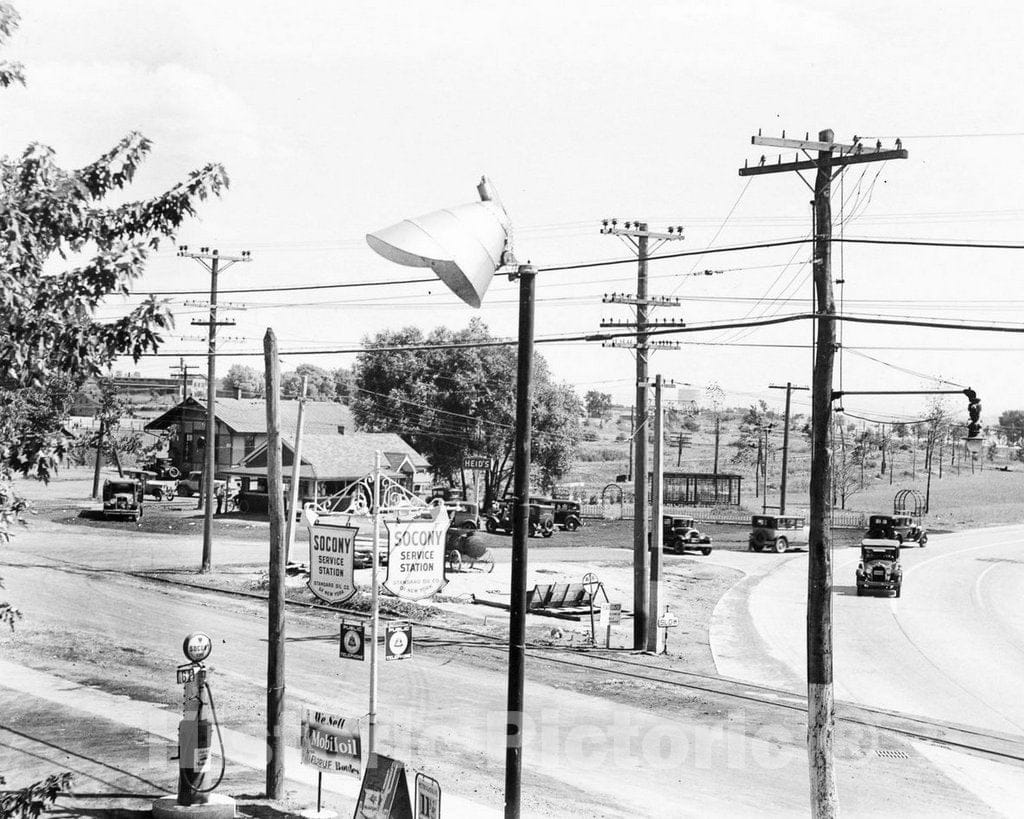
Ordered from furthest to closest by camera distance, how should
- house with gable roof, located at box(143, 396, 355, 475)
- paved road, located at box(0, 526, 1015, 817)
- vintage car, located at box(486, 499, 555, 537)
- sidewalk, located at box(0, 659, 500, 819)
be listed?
house with gable roof, located at box(143, 396, 355, 475) < vintage car, located at box(486, 499, 555, 537) < paved road, located at box(0, 526, 1015, 817) < sidewalk, located at box(0, 659, 500, 819)

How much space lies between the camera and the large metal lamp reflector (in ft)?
23.4

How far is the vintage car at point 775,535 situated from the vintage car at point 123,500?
31194mm

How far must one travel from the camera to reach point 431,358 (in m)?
67.8

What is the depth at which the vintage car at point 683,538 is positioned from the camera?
49.3 metres

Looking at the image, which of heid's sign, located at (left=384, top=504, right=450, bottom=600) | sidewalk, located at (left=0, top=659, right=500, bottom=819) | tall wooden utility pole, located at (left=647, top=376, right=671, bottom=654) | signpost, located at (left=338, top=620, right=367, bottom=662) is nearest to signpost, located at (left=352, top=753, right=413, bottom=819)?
sidewalk, located at (left=0, top=659, right=500, bottom=819)

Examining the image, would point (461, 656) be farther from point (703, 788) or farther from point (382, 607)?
point (703, 788)

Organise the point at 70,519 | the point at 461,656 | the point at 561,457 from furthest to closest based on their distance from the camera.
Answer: the point at 561,457 < the point at 70,519 < the point at 461,656

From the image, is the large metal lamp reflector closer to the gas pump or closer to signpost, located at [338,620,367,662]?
the gas pump

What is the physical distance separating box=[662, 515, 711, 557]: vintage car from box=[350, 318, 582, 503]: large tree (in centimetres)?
1486

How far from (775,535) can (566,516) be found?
1196 centimetres

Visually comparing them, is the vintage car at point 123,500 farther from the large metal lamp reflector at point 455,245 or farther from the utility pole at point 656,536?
the large metal lamp reflector at point 455,245

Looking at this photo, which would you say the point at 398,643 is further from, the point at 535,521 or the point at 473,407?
the point at 473,407

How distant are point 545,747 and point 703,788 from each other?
2.96 m

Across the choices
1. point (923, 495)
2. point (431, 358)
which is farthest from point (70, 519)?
point (923, 495)
